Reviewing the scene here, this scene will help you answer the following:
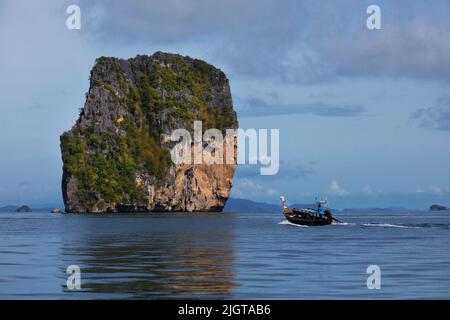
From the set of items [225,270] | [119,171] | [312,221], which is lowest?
[312,221]

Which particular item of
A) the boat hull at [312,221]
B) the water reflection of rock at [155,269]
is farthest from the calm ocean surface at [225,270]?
the boat hull at [312,221]

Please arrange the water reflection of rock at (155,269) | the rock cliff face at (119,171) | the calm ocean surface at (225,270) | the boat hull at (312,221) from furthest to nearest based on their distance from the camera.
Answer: the rock cliff face at (119,171), the boat hull at (312,221), the water reflection of rock at (155,269), the calm ocean surface at (225,270)

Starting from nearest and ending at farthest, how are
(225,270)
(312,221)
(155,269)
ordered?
1. (225,270)
2. (155,269)
3. (312,221)

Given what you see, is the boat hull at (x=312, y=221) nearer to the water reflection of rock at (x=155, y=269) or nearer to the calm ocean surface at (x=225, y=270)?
the calm ocean surface at (x=225, y=270)

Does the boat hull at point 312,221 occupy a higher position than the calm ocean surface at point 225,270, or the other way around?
the calm ocean surface at point 225,270

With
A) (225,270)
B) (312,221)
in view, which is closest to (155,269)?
(225,270)

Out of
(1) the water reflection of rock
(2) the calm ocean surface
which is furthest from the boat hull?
(1) the water reflection of rock

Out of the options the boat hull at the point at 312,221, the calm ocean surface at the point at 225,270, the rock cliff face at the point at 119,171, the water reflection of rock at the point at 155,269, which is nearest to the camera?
the calm ocean surface at the point at 225,270

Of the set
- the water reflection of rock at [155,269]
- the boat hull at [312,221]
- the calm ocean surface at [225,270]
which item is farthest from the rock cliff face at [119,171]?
the water reflection of rock at [155,269]

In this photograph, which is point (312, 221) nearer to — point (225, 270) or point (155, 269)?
point (225, 270)

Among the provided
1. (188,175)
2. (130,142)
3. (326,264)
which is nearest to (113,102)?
(130,142)

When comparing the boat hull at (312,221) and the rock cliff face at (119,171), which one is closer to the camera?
the boat hull at (312,221)

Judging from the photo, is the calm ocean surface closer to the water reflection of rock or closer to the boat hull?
the water reflection of rock

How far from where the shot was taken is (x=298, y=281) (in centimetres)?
3125
